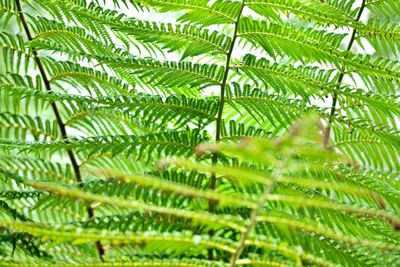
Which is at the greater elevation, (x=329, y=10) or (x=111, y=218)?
(x=329, y=10)

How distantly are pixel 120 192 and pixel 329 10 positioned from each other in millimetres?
518

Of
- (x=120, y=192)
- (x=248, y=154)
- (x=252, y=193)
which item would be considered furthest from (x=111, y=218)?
(x=248, y=154)

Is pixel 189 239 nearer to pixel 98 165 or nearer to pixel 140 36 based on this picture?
pixel 140 36

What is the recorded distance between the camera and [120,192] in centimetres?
67

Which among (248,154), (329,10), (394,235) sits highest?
(329,10)

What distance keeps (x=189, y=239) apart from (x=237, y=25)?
0.47 meters

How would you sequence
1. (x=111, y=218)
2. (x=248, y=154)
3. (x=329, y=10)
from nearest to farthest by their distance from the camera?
(x=248, y=154) < (x=111, y=218) < (x=329, y=10)

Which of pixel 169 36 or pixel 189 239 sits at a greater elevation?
pixel 169 36

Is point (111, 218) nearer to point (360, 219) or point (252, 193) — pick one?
point (252, 193)

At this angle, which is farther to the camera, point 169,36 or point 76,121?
point 76,121

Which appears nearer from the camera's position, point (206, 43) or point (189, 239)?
point (189, 239)

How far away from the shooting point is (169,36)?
0.88 metres

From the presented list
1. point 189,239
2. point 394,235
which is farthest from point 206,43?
point 189,239

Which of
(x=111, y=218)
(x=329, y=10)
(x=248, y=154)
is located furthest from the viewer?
(x=329, y=10)
